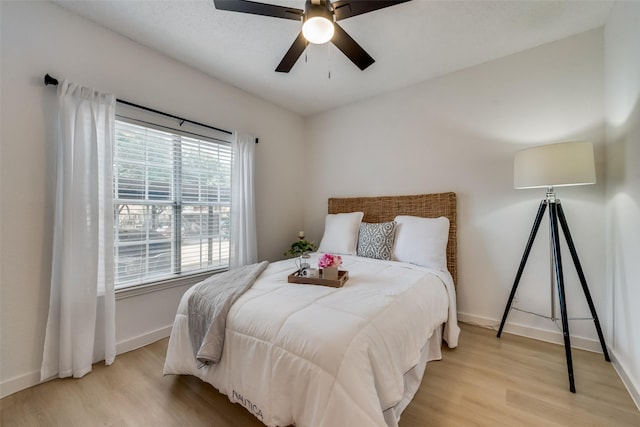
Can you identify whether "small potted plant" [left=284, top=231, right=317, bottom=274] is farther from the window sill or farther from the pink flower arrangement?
the window sill

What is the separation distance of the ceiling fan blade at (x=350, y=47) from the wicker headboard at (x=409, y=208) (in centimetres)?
154

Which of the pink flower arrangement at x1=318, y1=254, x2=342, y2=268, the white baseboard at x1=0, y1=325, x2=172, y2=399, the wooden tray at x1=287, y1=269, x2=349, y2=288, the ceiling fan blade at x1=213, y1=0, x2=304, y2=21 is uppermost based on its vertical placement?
the ceiling fan blade at x1=213, y1=0, x2=304, y2=21

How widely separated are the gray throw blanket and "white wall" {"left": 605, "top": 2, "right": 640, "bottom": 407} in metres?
2.42

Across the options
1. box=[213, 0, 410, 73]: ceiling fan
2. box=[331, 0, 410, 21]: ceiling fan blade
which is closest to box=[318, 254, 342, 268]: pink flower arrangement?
box=[213, 0, 410, 73]: ceiling fan

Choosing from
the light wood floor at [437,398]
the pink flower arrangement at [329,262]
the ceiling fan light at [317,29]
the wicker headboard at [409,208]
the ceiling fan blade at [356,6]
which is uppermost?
the ceiling fan blade at [356,6]

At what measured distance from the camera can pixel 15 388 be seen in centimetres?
161

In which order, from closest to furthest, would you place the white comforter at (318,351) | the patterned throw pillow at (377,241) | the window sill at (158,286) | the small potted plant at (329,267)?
1. the white comforter at (318,351)
2. the small potted plant at (329,267)
3. the window sill at (158,286)
4. the patterned throw pillow at (377,241)

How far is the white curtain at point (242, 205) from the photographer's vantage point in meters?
2.86

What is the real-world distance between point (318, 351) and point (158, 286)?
1.94m

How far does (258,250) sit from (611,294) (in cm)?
331

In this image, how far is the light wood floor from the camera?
4.50 ft

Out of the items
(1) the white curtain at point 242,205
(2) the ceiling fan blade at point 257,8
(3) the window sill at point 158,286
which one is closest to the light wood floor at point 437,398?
(3) the window sill at point 158,286

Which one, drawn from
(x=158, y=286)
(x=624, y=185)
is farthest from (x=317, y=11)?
(x=158, y=286)

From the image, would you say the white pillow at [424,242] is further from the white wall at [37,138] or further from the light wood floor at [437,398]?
the white wall at [37,138]
